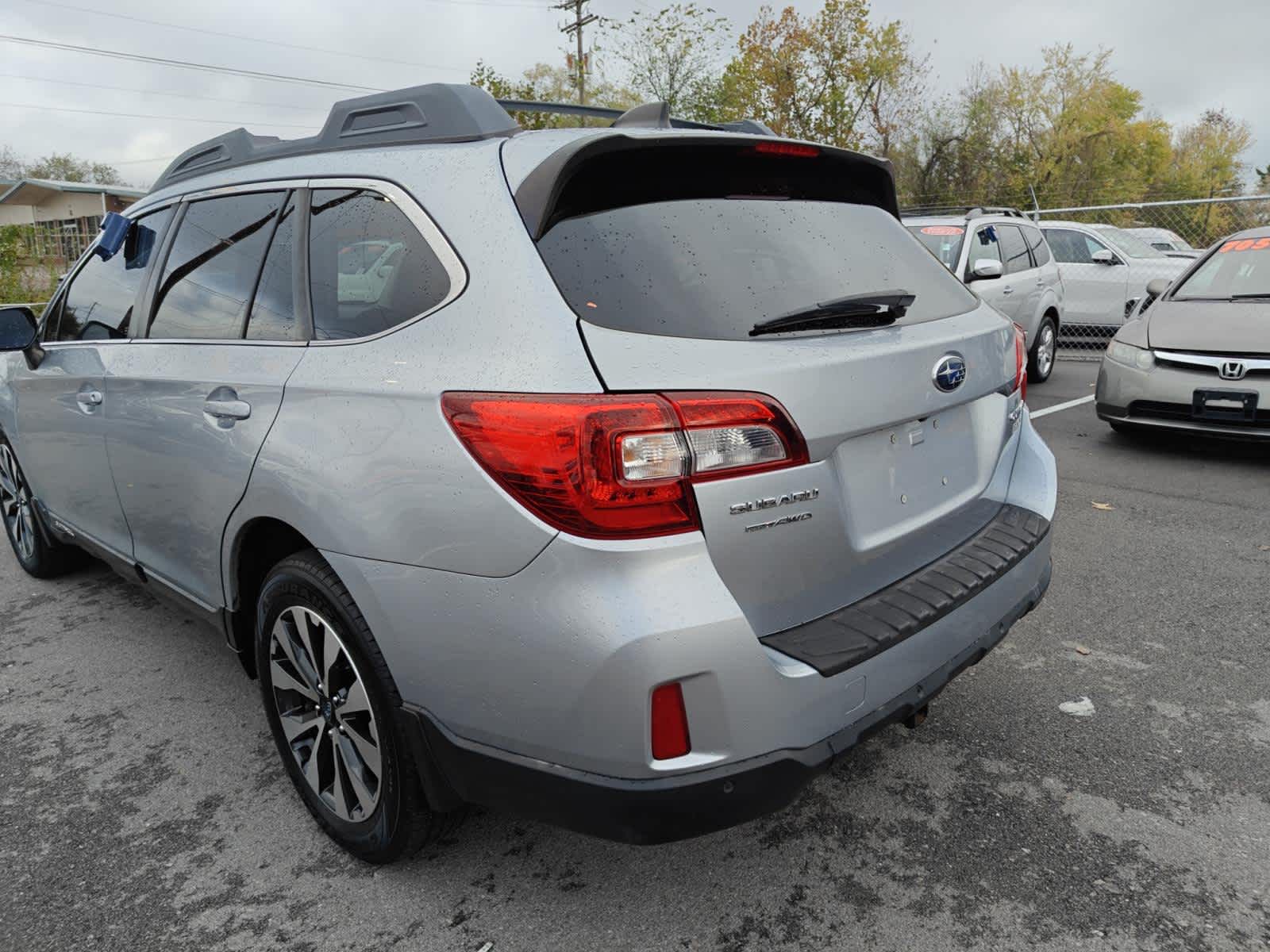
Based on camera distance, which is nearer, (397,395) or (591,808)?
(591,808)

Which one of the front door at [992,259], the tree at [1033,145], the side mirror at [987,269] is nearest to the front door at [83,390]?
the side mirror at [987,269]

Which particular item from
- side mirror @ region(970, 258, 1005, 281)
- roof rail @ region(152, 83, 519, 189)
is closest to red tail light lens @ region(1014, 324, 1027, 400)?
roof rail @ region(152, 83, 519, 189)

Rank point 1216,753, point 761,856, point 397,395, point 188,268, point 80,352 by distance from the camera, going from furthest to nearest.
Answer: point 80,352, point 188,268, point 1216,753, point 761,856, point 397,395

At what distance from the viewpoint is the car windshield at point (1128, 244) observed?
13.2 m

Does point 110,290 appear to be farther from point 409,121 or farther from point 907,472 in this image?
point 907,472

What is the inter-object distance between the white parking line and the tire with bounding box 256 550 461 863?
7.23 metres

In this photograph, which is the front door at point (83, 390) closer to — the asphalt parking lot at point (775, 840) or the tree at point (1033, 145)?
the asphalt parking lot at point (775, 840)

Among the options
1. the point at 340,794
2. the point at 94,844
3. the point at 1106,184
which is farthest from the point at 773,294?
the point at 1106,184

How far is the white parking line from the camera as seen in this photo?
8.37m

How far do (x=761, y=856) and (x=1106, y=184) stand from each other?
5095 centimetres

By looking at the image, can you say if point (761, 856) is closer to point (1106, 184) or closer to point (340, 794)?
point (340, 794)

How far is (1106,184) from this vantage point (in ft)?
149

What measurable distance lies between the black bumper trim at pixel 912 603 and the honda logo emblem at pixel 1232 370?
436cm

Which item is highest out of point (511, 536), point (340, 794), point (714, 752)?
point (511, 536)
